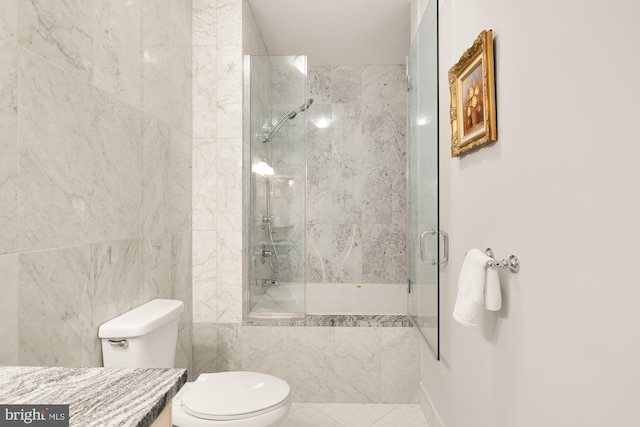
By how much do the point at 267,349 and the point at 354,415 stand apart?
26.2 inches

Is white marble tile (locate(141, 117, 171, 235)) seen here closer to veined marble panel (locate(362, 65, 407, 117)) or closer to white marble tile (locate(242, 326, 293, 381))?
white marble tile (locate(242, 326, 293, 381))

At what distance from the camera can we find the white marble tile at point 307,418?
7.77 feet

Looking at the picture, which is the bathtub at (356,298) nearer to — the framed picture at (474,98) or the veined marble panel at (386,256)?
the veined marble panel at (386,256)

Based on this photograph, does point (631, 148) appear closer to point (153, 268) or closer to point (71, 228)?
point (71, 228)

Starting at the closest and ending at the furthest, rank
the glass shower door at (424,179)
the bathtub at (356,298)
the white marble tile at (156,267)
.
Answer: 1. the white marble tile at (156,267)
2. the glass shower door at (424,179)
3. the bathtub at (356,298)

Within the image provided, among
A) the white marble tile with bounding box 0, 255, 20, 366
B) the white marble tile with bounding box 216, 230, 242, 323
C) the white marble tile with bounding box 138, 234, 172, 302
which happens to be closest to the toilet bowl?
the white marble tile with bounding box 138, 234, 172, 302

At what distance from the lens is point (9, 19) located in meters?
1.14

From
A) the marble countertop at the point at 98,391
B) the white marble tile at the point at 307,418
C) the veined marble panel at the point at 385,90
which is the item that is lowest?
the white marble tile at the point at 307,418

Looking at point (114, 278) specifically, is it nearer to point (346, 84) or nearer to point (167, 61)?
point (167, 61)

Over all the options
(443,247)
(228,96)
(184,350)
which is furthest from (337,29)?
(184,350)

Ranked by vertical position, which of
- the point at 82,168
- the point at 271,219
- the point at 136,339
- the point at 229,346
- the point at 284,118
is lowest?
the point at 229,346

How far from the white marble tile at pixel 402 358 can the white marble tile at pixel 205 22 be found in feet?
7.00

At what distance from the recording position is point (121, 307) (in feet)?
5.69

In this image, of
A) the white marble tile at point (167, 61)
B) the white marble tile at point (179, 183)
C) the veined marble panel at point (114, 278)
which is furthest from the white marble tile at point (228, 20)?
the veined marble panel at point (114, 278)
